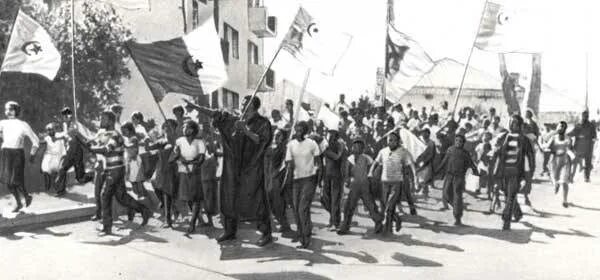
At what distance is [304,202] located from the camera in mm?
8336

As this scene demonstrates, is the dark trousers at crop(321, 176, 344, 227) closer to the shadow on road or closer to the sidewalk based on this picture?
the shadow on road

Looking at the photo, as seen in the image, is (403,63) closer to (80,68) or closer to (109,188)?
(109,188)

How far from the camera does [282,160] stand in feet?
32.2

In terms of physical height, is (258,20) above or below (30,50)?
above

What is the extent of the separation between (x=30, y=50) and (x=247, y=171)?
450cm

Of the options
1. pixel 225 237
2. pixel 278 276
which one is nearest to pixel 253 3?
pixel 225 237

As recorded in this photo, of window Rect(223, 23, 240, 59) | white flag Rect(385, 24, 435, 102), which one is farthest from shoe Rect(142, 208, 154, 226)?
window Rect(223, 23, 240, 59)

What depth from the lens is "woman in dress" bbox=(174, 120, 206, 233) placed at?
30.8 ft

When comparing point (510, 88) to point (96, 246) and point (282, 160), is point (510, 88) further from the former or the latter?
point (96, 246)

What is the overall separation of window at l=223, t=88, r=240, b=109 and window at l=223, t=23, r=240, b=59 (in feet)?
5.70

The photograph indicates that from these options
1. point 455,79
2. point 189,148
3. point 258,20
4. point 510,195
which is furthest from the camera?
point 455,79

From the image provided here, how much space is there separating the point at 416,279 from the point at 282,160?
11.8ft

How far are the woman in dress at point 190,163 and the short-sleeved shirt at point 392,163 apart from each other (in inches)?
98.9

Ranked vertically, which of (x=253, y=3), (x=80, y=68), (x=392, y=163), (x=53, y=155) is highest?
(x=253, y=3)
